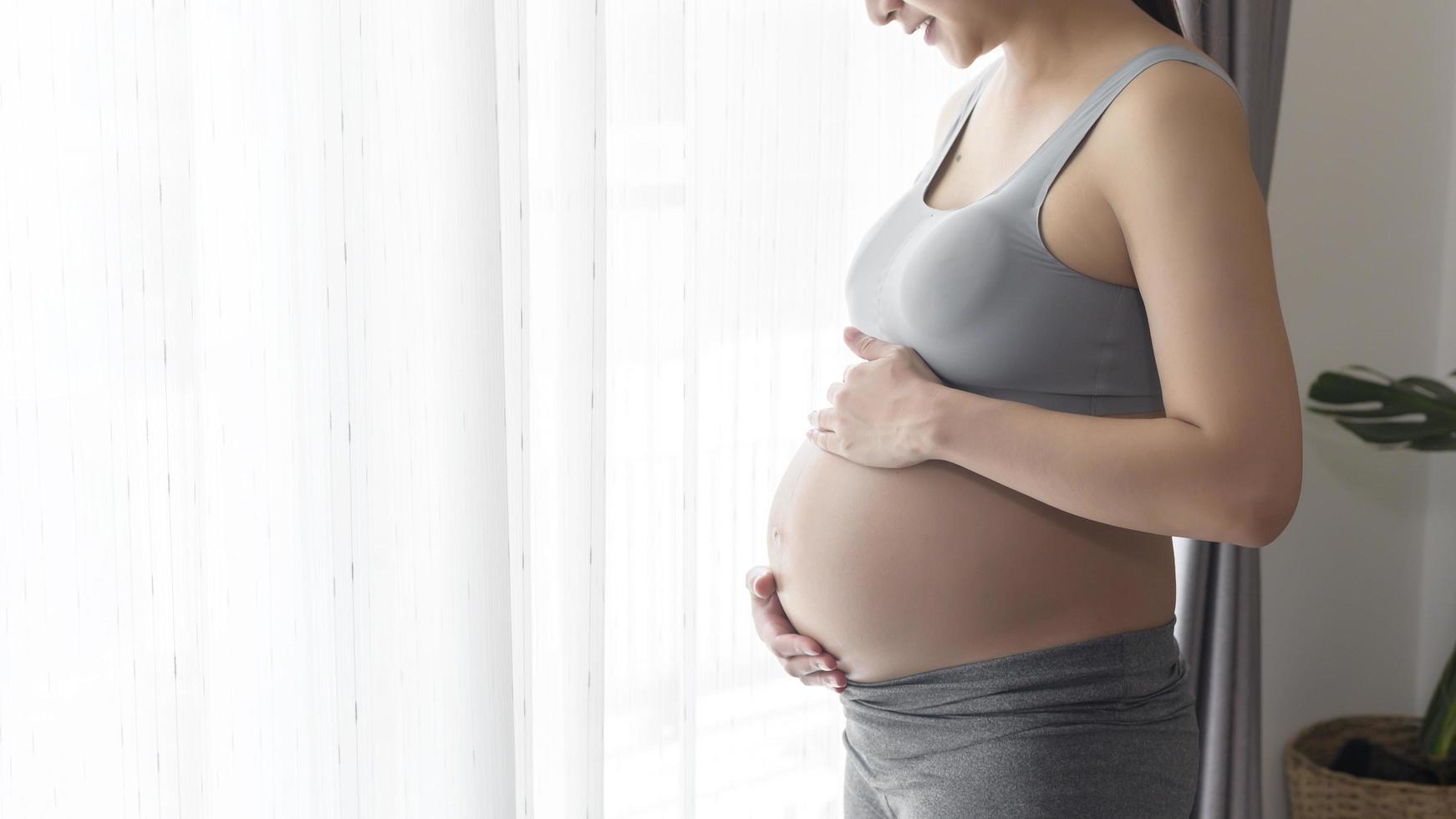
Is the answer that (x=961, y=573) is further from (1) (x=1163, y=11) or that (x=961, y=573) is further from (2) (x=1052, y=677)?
(1) (x=1163, y=11)

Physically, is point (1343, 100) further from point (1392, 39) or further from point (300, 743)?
point (300, 743)

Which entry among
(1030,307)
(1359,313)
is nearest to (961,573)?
(1030,307)

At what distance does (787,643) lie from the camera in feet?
3.23

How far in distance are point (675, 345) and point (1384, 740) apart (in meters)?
1.74

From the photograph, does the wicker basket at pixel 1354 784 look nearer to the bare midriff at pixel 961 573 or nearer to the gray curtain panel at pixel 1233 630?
the gray curtain panel at pixel 1233 630

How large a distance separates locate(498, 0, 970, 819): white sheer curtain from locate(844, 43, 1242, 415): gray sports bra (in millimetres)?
438

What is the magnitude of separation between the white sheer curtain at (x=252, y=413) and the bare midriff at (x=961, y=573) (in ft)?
1.21

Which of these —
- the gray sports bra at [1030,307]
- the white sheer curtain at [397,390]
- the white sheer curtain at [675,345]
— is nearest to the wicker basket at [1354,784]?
the white sheer curtain at [675,345]

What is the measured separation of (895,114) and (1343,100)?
1.15 meters

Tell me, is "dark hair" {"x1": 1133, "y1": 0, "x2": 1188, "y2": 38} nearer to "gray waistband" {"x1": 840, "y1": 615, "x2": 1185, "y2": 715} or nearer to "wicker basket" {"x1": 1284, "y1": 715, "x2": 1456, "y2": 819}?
"gray waistband" {"x1": 840, "y1": 615, "x2": 1185, "y2": 715}

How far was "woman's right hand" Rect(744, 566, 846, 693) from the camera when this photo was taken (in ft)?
3.17

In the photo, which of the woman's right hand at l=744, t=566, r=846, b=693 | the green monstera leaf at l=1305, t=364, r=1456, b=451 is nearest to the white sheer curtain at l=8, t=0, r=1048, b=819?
the woman's right hand at l=744, t=566, r=846, b=693

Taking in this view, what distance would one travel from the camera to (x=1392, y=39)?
2.17 metres

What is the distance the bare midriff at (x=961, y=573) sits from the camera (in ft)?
2.87
